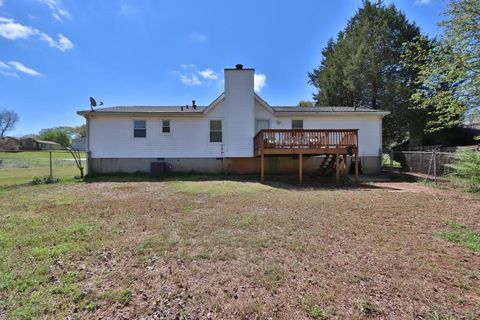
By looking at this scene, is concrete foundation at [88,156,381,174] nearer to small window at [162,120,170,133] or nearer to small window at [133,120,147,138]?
small window at [133,120,147,138]

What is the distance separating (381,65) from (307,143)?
14.1 metres

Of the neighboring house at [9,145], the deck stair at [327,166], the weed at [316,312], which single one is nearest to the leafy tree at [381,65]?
the deck stair at [327,166]

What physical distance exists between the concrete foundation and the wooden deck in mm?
2750

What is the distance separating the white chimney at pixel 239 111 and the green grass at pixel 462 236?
9907 millimetres

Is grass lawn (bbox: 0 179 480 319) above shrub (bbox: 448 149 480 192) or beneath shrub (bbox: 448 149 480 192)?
beneath

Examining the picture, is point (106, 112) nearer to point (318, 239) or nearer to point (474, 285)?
point (318, 239)

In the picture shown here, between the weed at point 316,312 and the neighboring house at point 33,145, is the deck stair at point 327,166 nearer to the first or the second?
the weed at point 316,312

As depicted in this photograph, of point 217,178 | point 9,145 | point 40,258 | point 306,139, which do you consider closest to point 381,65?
point 306,139

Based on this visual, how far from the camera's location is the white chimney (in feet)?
44.9

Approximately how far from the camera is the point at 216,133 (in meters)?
14.7

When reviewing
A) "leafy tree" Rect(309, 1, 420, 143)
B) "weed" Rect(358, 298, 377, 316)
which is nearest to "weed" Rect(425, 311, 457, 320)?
"weed" Rect(358, 298, 377, 316)

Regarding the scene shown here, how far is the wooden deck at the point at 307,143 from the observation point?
11.8 metres

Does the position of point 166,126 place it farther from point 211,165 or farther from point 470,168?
point 470,168

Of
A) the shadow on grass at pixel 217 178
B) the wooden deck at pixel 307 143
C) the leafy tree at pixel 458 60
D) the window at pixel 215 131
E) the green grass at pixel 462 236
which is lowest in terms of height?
the green grass at pixel 462 236
